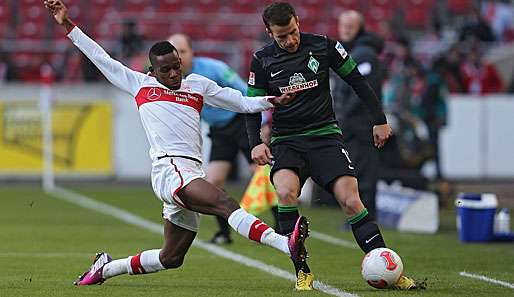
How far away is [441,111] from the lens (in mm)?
19062

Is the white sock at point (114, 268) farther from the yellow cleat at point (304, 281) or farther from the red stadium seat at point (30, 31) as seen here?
the red stadium seat at point (30, 31)

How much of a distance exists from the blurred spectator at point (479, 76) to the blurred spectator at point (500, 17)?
9.14 ft

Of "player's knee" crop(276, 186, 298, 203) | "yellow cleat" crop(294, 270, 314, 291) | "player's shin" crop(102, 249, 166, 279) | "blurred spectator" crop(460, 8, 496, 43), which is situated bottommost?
"yellow cleat" crop(294, 270, 314, 291)

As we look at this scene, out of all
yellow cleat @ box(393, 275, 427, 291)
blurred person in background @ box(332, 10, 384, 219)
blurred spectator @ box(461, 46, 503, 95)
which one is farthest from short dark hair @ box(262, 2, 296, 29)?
blurred spectator @ box(461, 46, 503, 95)

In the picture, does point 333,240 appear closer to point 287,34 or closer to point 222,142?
point 222,142

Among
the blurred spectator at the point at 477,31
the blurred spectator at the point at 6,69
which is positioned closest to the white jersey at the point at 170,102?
the blurred spectator at the point at 6,69

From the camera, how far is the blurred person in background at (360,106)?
13496mm

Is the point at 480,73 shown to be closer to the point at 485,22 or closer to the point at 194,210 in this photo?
the point at 485,22

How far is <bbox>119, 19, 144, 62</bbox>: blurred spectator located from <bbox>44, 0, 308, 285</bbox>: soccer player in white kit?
14160 mm

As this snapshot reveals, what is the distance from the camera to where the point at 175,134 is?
8.61 m

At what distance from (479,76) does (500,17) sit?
378 centimetres

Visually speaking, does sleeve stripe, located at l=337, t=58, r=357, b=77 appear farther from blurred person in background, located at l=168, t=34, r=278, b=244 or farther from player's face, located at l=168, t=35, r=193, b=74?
blurred person in background, located at l=168, t=34, r=278, b=244

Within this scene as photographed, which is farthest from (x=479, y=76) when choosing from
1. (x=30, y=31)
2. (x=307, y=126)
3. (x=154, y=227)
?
(x=307, y=126)

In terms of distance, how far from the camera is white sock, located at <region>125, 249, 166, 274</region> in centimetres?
889
